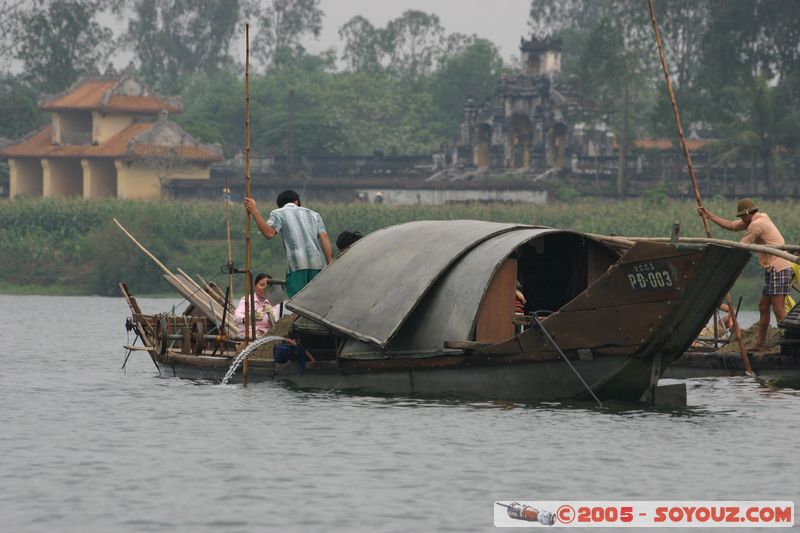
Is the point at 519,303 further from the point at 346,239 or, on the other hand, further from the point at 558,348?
the point at 346,239

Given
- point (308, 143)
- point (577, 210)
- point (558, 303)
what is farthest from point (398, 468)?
point (308, 143)

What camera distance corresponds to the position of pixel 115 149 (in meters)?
60.7

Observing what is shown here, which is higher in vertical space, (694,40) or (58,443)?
(694,40)

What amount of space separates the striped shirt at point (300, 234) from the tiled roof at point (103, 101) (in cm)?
4662

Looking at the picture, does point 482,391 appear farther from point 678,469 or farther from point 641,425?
point 678,469

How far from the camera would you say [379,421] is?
44.8ft

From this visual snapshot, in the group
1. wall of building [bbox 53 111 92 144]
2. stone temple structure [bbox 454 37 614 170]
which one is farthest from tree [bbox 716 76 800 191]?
wall of building [bbox 53 111 92 144]

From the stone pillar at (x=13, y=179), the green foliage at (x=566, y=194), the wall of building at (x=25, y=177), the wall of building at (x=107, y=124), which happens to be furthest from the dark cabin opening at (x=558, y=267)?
the stone pillar at (x=13, y=179)

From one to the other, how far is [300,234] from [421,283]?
1.88m

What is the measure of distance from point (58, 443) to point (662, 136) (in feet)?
153

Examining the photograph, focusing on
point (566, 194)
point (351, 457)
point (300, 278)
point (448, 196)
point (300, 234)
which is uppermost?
point (300, 234)

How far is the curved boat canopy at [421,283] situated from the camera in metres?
14.3

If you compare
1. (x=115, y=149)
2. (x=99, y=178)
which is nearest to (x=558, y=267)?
(x=115, y=149)

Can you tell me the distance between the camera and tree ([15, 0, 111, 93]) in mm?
68562
